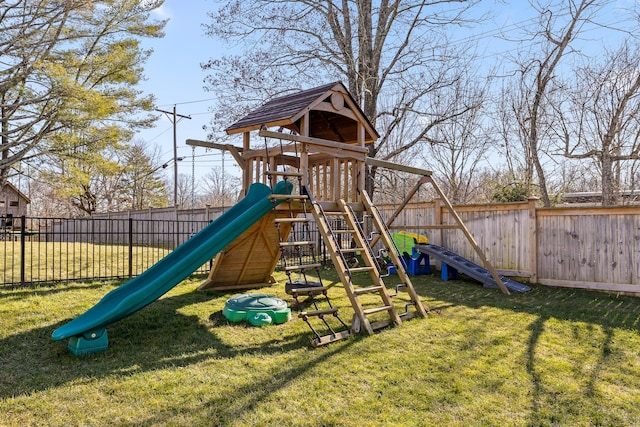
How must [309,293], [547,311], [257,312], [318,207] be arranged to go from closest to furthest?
1. [309,293]
2. [257,312]
3. [318,207]
4. [547,311]

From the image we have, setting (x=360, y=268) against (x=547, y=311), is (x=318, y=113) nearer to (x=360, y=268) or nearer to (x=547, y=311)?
(x=360, y=268)

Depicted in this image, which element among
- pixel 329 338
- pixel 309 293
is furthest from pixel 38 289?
pixel 329 338

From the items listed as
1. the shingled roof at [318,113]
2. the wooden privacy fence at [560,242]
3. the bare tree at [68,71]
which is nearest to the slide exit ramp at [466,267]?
the wooden privacy fence at [560,242]

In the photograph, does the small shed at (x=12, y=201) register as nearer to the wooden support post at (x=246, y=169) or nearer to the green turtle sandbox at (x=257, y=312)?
the wooden support post at (x=246, y=169)

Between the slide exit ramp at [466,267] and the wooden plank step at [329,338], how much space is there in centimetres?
426

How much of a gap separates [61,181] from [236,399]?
533 inches

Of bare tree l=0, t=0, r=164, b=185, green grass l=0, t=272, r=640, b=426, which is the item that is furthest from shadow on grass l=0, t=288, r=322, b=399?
bare tree l=0, t=0, r=164, b=185

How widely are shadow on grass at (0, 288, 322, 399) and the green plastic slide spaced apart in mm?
243

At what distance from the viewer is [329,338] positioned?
14.3 ft

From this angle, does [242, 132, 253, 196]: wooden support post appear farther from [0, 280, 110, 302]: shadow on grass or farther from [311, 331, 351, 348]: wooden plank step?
[0, 280, 110, 302]: shadow on grass

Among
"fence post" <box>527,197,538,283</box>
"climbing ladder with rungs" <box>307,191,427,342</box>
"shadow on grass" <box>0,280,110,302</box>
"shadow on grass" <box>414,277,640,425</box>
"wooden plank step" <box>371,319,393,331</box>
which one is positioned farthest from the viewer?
"fence post" <box>527,197,538,283</box>

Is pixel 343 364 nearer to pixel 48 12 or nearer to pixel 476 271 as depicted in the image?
pixel 476 271

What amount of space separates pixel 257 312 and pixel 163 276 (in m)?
1.31

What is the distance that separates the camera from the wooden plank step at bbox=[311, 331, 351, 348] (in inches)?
166
